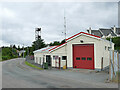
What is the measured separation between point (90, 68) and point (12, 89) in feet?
41.8

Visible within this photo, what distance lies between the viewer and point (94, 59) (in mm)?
19578

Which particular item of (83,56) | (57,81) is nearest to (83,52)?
(83,56)

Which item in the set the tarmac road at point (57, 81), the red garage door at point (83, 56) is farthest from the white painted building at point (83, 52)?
the tarmac road at point (57, 81)

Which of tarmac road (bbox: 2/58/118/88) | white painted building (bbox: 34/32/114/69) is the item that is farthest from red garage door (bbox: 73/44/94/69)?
tarmac road (bbox: 2/58/118/88)

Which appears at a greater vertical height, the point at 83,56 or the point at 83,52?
the point at 83,52

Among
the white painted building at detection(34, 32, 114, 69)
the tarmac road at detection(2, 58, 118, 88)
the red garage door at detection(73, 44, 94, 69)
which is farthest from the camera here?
the red garage door at detection(73, 44, 94, 69)

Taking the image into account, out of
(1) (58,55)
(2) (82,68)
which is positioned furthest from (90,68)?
(1) (58,55)

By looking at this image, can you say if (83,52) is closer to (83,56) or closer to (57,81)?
(83,56)

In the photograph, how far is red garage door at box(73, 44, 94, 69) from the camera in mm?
20219

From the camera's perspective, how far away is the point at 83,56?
68.3 feet

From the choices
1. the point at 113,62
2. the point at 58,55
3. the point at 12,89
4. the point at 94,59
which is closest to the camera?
the point at 12,89

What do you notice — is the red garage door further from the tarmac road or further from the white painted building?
the tarmac road

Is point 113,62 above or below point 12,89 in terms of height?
above

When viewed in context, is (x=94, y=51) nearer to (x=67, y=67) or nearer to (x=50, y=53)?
(x=67, y=67)
